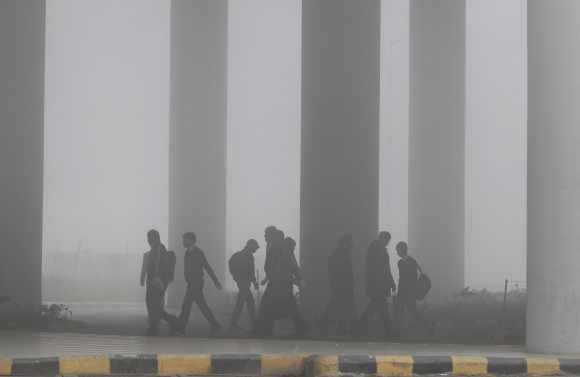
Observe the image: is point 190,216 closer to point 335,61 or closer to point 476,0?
point 335,61

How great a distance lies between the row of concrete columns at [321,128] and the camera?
1454 centimetres

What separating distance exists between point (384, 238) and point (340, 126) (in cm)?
122

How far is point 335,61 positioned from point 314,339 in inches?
113

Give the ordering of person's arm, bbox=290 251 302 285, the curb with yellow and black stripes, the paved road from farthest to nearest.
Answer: person's arm, bbox=290 251 302 285 → the paved road → the curb with yellow and black stripes

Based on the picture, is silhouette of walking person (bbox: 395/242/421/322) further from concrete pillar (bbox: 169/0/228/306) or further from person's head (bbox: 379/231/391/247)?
concrete pillar (bbox: 169/0/228/306)

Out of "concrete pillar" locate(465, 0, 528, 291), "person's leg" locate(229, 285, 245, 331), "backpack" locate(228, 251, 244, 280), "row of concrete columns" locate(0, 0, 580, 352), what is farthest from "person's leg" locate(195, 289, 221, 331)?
"concrete pillar" locate(465, 0, 528, 291)

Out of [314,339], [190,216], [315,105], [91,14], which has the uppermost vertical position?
[91,14]

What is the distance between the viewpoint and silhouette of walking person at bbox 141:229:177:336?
1498cm

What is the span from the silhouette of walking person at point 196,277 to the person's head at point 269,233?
2.19ft

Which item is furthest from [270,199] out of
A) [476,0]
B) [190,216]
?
[476,0]

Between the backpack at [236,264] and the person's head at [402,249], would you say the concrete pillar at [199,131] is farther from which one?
the person's head at [402,249]

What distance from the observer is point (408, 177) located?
1456 cm

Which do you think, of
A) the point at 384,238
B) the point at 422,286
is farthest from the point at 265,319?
the point at 422,286

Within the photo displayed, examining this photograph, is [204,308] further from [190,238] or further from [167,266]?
[190,238]
